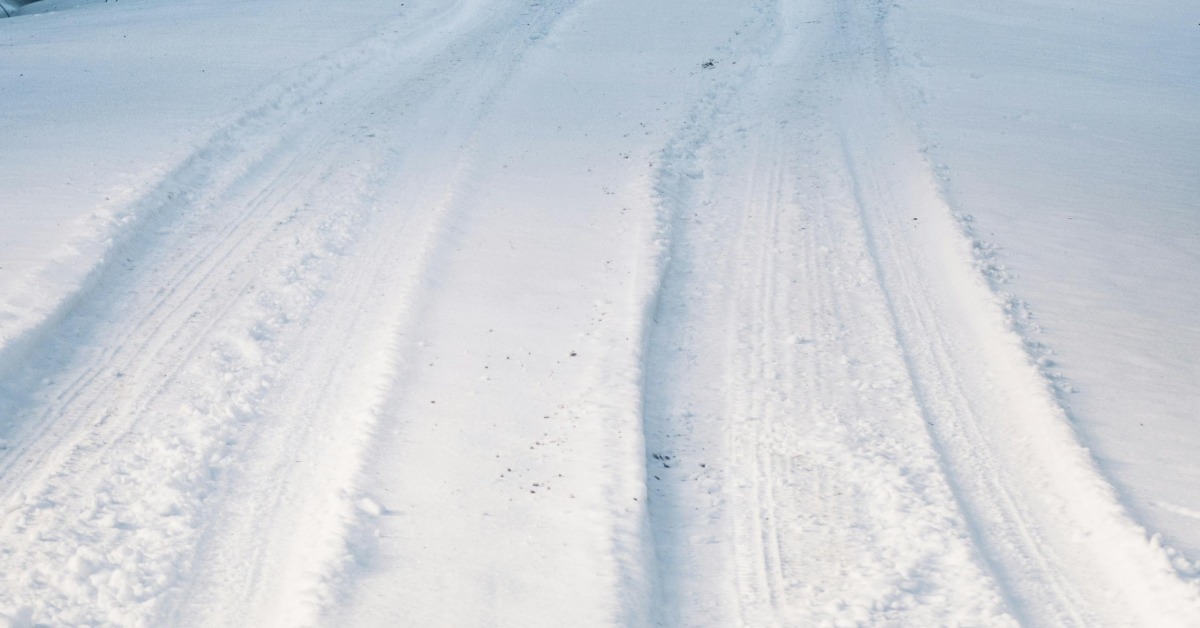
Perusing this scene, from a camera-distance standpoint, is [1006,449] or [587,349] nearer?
[1006,449]

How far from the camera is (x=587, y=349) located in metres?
6.28

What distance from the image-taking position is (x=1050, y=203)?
8773 millimetres

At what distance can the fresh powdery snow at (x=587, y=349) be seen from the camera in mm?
4438

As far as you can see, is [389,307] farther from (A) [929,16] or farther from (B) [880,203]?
(A) [929,16]

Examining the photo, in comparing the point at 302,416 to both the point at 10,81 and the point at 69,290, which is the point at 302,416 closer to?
the point at 69,290

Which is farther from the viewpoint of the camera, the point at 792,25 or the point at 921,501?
the point at 792,25

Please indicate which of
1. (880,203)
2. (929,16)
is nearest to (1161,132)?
(880,203)

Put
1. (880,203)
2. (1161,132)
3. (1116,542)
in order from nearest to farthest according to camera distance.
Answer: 1. (1116,542)
2. (880,203)
3. (1161,132)

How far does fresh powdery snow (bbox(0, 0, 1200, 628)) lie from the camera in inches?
175

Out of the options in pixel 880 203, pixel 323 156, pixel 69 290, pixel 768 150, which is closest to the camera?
pixel 69 290

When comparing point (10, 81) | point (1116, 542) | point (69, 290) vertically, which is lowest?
point (1116, 542)

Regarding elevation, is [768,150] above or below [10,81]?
below

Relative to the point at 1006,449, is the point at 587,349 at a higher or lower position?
higher

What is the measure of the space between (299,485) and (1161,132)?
1006 cm
